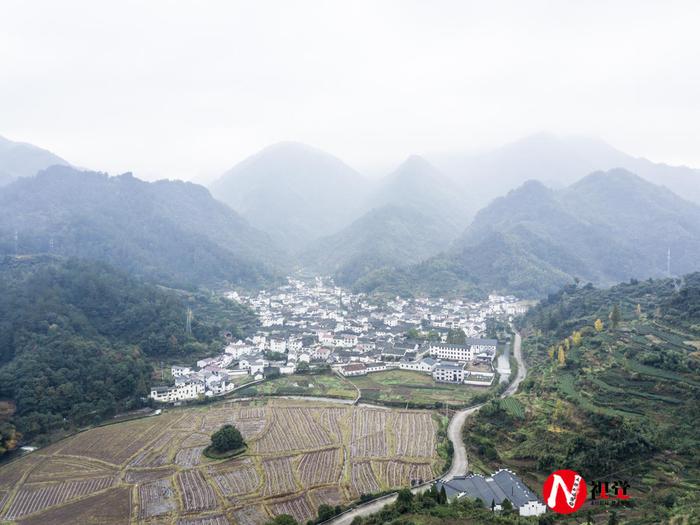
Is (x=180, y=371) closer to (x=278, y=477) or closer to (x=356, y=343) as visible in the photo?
(x=356, y=343)

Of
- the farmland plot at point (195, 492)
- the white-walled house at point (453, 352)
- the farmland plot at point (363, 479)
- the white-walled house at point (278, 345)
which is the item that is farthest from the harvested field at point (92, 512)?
the white-walled house at point (453, 352)

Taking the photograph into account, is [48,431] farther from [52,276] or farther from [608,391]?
[608,391]

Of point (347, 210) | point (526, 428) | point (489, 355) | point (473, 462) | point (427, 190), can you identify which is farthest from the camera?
point (347, 210)

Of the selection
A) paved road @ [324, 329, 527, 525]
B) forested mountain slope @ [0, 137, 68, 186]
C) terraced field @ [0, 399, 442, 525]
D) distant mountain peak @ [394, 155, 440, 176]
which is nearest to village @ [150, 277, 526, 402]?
paved road @ [324, 329, 527, 525]

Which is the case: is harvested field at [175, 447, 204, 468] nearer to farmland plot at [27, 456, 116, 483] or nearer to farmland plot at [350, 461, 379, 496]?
farmland plot at [27, 456, 116, 483]

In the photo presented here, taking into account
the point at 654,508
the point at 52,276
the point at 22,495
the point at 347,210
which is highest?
the point at 347,210

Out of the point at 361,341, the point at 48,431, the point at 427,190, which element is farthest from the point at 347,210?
the point at 48,431
